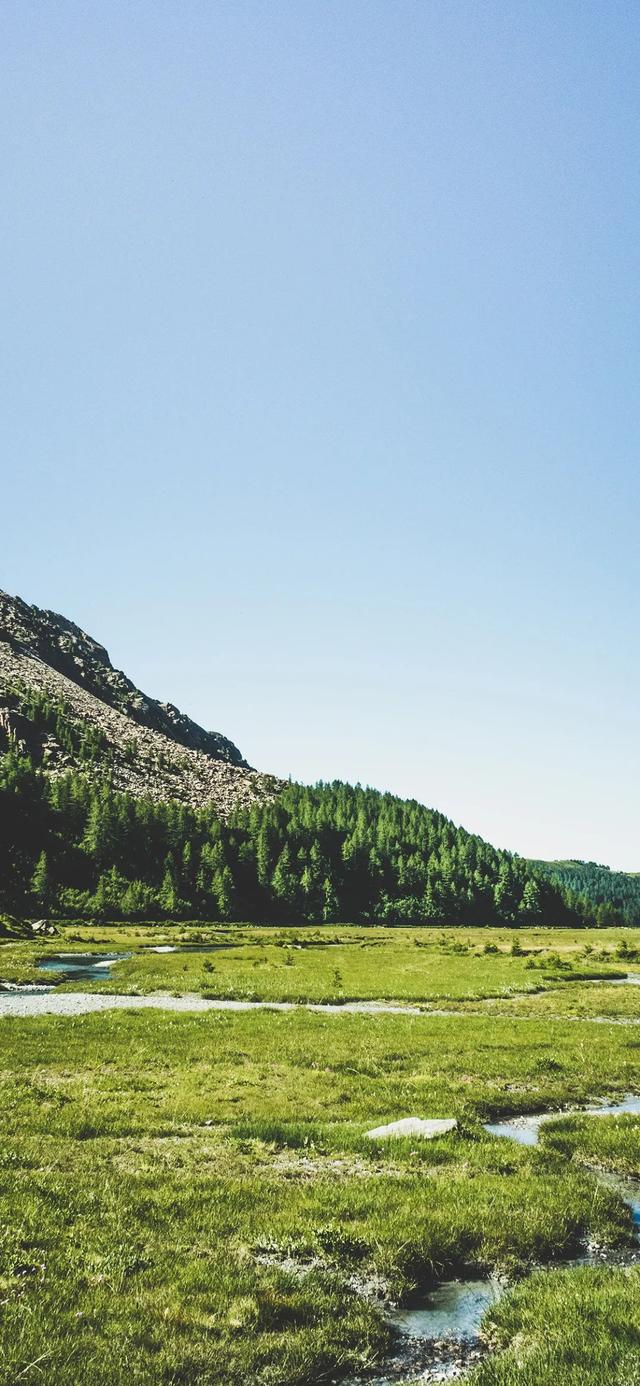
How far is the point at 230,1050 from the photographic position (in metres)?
28.3

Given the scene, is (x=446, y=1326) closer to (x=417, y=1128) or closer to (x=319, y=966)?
(x=417, y=1128)

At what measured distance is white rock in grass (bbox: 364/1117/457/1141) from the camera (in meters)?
16.9

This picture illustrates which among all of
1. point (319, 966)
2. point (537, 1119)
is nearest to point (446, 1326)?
point (537, 1119)

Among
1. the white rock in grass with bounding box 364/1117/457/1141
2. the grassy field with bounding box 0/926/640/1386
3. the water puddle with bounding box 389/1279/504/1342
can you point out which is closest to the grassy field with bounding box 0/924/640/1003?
the grassy field with bounding box 0/926/640/1386

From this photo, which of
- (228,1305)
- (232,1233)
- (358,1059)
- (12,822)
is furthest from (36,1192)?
(12,822)

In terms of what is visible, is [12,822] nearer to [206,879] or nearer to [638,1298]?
[206,879]

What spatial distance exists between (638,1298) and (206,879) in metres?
175

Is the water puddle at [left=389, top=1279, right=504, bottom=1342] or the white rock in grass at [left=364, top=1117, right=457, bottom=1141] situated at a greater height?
the water puddle at [left=389, top=1279, right=504, bottom=1342]

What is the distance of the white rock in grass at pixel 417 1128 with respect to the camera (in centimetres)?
1695

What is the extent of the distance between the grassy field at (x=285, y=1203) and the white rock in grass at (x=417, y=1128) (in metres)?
0.49

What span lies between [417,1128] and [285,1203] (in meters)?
5.97

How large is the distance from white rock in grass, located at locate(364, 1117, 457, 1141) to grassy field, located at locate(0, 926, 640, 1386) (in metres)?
0.49

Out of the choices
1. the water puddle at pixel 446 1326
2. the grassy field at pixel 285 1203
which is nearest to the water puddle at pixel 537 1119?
the grassy field at pixel 285 1203

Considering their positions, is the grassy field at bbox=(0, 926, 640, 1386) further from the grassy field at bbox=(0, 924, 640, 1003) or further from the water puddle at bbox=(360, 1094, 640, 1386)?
the grassy field at bbox=(0, 924, 640, 1003)
